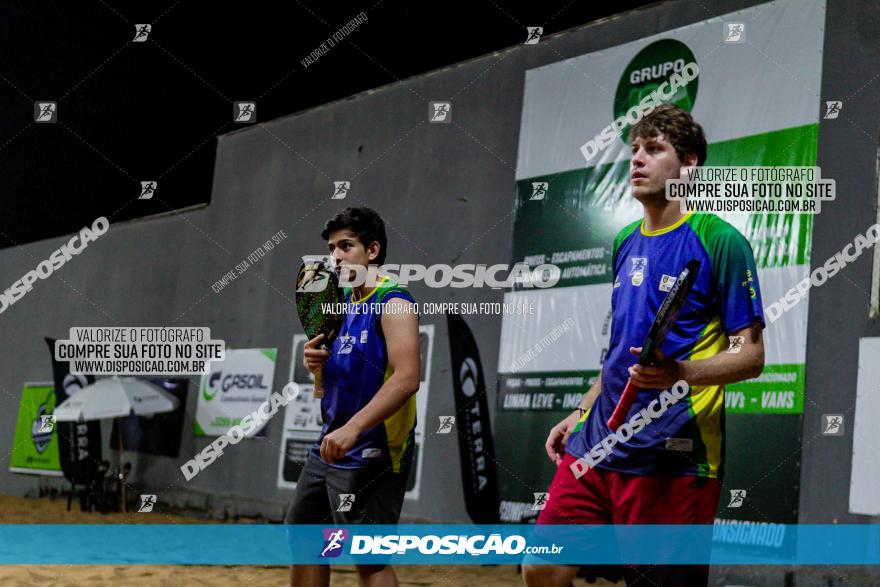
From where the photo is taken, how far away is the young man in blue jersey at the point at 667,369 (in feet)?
8.79

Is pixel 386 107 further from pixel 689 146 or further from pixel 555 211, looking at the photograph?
pixel 689 146

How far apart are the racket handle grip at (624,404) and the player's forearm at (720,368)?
0.50ft

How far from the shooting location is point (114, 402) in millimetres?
12727

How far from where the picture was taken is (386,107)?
1168 centimetres

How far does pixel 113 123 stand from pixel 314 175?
2647 mm

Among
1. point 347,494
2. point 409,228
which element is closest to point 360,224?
point 347,494

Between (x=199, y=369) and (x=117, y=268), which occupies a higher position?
(x=117, y=268)

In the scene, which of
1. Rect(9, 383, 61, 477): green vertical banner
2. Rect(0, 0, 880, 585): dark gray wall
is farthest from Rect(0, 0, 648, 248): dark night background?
Rect(9, 383, 61, 477): green vertical banner

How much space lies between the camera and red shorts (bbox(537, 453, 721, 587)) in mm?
2621

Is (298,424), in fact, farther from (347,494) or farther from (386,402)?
(386,402)

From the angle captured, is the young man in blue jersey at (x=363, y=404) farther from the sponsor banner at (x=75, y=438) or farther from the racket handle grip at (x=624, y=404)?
the sponsor banner at (x=75, y=438)

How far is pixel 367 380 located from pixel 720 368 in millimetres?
1395

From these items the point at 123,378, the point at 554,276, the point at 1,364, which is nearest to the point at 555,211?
the point at 554,276

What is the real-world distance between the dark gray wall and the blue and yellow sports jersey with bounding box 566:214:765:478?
4.53m
